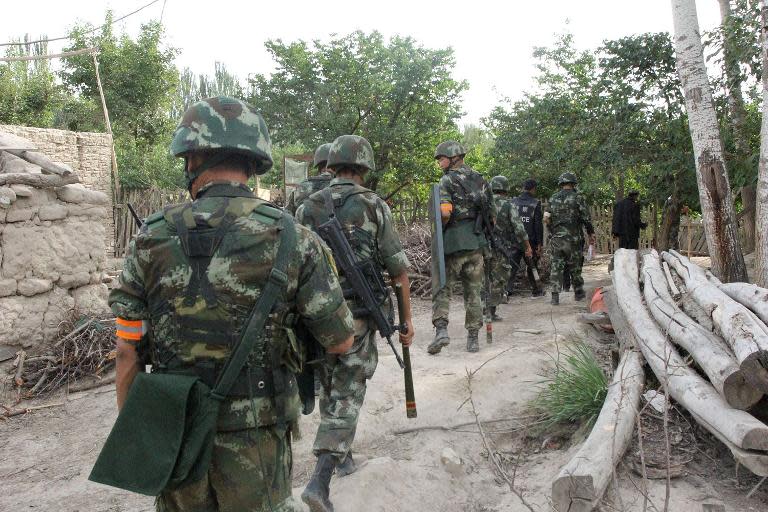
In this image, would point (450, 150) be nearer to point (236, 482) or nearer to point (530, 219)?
point (530, 219)

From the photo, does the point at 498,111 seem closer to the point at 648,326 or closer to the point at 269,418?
the point at 648,326

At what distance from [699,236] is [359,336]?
569 inches

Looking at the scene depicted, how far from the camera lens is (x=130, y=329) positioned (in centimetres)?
187

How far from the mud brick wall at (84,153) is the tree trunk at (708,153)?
10.1 m

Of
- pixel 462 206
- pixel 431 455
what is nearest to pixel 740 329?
pixel 431 455

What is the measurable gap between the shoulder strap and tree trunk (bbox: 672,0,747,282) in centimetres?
597

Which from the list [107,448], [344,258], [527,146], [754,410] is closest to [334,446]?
[344,258]

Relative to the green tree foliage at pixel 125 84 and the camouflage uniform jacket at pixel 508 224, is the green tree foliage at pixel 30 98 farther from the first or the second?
the camouflage uniform jacket at pixel 508 224

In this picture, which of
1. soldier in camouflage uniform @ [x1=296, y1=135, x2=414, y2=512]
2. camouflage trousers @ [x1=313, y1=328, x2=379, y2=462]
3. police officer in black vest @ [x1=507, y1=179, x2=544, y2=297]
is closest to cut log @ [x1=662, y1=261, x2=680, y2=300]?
soldier in camouflage uniform @ [x1=296, y1=135, x2=414, y2=512]

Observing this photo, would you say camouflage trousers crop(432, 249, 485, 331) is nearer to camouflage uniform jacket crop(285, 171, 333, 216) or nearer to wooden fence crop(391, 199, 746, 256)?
camouflage uniform jacket crop(285, 171, 333, 216)

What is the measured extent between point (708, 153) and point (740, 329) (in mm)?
4028

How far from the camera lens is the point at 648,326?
4281 mm

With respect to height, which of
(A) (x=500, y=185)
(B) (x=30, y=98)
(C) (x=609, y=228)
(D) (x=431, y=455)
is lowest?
(D) (x=431, y=455)

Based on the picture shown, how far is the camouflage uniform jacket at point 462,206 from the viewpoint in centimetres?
601
